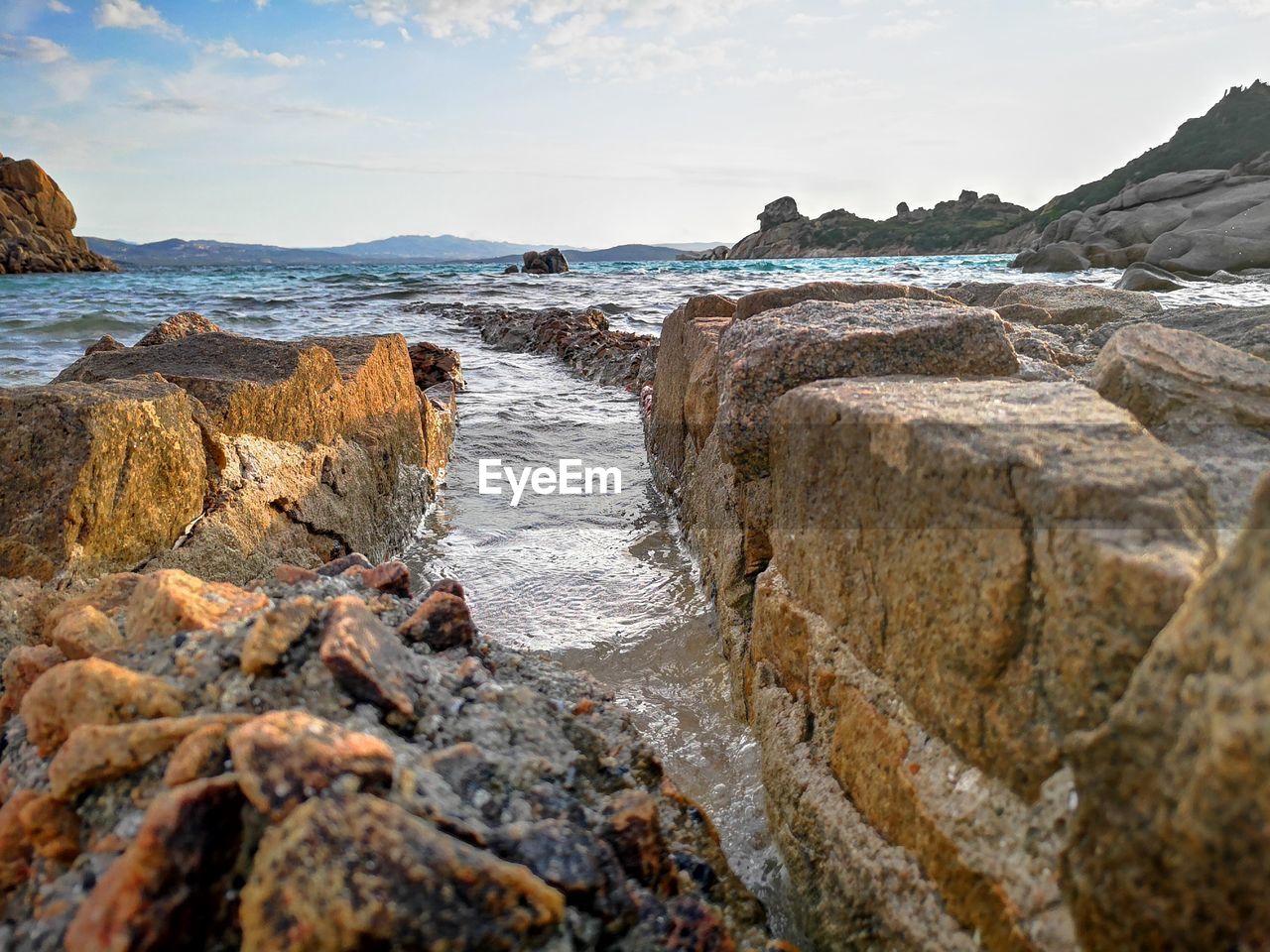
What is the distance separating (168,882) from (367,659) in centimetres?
44

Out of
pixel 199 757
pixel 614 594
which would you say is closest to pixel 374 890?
pixel 199 757

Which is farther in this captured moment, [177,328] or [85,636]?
[177,328]

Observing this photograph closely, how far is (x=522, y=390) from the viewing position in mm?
7715

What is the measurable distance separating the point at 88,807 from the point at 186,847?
30 cm

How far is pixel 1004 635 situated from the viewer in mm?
1093

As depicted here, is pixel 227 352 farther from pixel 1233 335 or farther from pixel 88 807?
pixel 1233 335

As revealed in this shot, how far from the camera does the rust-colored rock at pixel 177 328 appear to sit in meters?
3.93

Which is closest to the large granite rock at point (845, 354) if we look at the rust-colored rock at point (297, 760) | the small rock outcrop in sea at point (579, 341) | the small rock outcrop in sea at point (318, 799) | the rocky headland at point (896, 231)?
the small rock outcrop in sea at point (318, 799)

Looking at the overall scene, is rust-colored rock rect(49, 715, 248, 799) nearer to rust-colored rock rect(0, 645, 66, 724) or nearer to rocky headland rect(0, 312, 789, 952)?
rocky headland rect(0, 312, 789, 952)

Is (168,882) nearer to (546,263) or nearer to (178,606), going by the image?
(178,606)

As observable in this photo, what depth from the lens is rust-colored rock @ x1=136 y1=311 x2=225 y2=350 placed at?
393 centimetres

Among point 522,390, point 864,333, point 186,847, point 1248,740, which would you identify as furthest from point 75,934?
point 522,390

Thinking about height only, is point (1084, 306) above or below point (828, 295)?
below

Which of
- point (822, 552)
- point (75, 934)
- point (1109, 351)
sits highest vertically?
point (1109, 351)
